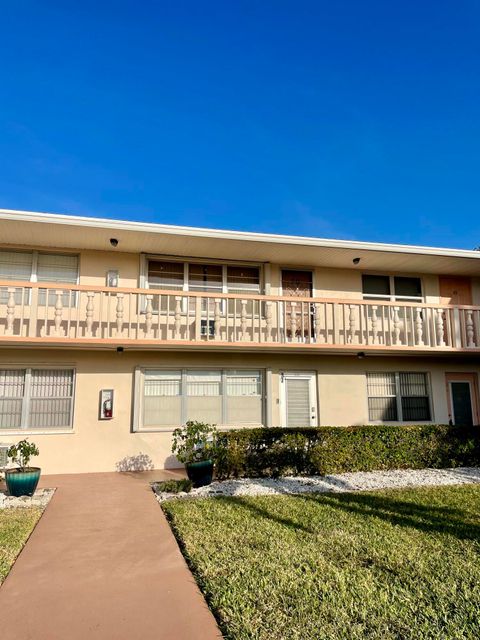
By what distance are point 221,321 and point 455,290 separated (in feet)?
24.9

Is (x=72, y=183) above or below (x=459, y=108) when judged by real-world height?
below

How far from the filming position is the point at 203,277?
11.8 meters

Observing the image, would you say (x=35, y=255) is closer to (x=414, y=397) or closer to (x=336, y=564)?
Answer: (x=336, y=564)

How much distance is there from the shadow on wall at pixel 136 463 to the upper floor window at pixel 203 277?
415 centimetres

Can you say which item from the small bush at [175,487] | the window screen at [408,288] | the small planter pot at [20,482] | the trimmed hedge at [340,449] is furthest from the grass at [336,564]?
the window screen at [408,288]

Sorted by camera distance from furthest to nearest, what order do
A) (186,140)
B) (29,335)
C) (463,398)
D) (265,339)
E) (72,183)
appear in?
(186,140), (72,183), (463,398), (265,339), (29,335)

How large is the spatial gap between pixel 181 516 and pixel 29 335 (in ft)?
17.0

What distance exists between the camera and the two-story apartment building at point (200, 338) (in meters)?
9.84

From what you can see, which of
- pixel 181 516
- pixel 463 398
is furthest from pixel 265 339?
pixel 463 398

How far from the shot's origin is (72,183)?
50.8ft

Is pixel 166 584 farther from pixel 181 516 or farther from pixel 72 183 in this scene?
pixel 72 183

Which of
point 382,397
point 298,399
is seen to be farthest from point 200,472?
point 382,397

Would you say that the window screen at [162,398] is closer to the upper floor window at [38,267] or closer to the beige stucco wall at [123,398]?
the beige stucco wall at [123,398]

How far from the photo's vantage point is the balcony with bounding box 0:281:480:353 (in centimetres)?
952
